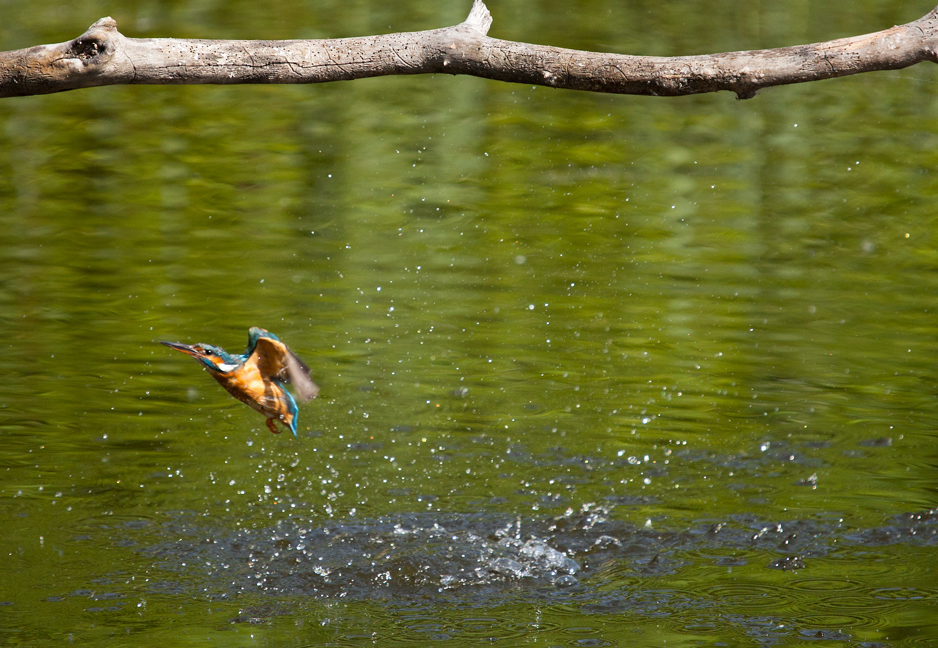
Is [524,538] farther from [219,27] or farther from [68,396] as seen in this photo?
[219,27]

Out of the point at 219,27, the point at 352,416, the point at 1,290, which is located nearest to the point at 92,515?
the point at 352,416

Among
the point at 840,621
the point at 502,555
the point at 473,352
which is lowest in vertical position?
the point at 840,621

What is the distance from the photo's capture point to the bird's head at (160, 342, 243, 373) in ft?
8.14

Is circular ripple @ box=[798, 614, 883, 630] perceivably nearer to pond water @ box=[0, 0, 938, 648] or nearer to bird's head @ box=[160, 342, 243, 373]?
pond water @ box=[0, 0, 938, 648]

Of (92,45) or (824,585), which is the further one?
(824,585)

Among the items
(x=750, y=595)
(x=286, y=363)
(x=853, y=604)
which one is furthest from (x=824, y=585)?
(x=286, y=363)

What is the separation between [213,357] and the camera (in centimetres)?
253

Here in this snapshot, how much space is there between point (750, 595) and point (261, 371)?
1.45m

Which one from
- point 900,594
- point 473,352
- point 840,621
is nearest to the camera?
point 840,621

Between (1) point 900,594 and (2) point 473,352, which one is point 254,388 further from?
(2) point 473,352

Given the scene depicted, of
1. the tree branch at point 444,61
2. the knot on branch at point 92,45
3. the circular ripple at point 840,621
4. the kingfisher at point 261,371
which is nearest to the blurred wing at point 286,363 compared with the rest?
the kingfisher at point 261,371

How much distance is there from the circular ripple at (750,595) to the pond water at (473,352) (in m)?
0.02

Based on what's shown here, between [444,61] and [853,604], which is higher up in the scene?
[444,61]

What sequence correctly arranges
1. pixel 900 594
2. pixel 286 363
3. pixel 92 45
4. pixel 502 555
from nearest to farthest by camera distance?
pixel 92 45 < pixel 286 363 < pixel 900 594 < pixel 502 555
